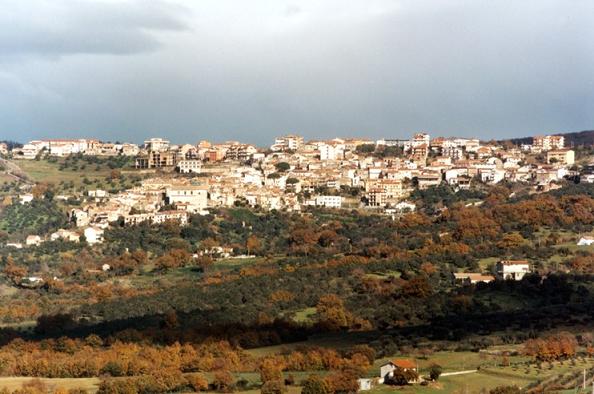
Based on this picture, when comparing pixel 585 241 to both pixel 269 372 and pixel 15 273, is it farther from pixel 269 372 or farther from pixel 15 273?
pixel 15 273

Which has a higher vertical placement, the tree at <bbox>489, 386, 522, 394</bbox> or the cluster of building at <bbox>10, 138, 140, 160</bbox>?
the cluster of building at <bbox>10, 138, 140, 160</bbox>

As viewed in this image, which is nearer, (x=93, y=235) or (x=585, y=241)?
(x=585, y=241)

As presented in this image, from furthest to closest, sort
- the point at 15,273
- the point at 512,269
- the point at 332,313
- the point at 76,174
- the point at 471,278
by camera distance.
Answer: the point at 76,174 → the point at 15,273 → the point at 512,269 → the point at 471,278 → the point at 332,313

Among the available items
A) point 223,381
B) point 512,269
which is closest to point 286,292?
point 512,269

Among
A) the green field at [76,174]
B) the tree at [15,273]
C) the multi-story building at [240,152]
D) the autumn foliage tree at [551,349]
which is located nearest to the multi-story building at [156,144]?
the multi-story building at [240,152]

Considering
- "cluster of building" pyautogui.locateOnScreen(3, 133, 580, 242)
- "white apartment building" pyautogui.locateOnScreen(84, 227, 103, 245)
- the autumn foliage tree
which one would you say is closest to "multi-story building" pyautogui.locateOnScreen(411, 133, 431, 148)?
"cluster of building" pyautogui.locateOnScreen(3, 133, 580, 242)

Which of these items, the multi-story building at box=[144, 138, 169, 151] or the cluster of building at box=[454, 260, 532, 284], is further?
the multi-story building at box=[144, 138, 169, 151]

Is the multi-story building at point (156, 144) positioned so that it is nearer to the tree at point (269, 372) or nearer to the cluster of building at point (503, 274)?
the cluster of building at point (503, 274)

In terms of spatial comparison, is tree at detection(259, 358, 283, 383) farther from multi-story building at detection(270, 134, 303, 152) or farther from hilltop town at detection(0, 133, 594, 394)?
multi-story building at detection(270, 134, 303, 152)

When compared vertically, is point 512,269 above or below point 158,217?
below
